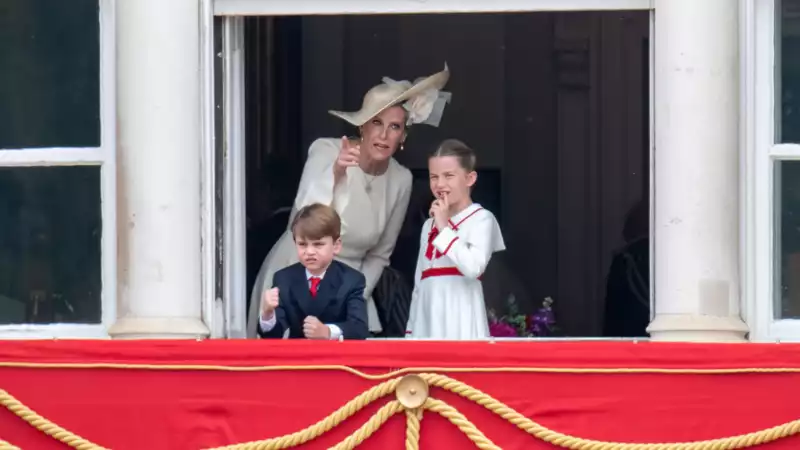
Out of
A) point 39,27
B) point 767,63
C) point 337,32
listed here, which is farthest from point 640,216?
point 39,27

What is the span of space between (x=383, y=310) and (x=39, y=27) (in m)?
1.72

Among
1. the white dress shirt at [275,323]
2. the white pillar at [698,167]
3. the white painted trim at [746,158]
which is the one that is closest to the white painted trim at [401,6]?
the white pillar at [698,167]

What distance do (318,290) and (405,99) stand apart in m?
1.02

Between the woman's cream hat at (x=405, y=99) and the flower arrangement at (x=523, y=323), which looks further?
the flower arrangement at (x=523, y=323)

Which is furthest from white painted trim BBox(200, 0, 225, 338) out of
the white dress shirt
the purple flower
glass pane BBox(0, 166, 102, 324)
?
the purple flower

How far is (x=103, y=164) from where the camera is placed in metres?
6.73

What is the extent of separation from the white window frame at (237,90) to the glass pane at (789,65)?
433 millimetres

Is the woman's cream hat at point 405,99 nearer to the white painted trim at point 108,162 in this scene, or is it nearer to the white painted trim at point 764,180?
the white painted trim at point 108,162

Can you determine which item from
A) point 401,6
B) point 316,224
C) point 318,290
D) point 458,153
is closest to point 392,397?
point 318,290

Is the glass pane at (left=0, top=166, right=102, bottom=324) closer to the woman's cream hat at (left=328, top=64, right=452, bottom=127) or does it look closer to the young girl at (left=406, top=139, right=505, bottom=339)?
the woman's cream hat at (left=328, top=64, right=452, bottom=127)

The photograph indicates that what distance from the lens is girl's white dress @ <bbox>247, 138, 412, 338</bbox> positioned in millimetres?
7078

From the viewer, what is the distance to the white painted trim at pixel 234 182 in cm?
668

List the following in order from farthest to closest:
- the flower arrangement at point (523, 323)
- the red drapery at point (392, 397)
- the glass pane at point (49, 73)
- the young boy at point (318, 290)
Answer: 1. the flower arrangement at point (523, 323)
2. the glass pane at point (49, 73)
3. the young boy at point (318, 290)
4. the red drapery at point (392, 397)

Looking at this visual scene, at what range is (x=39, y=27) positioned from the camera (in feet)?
22.6
